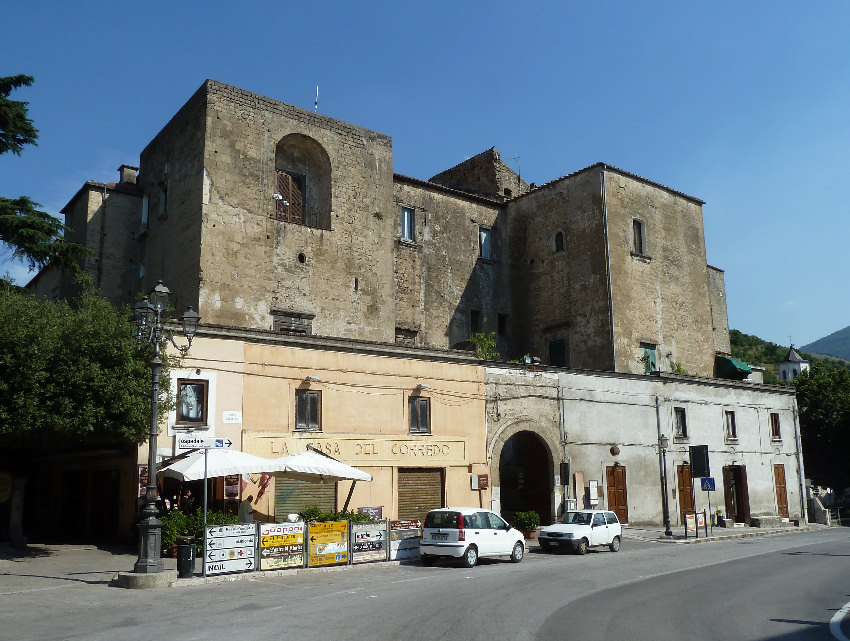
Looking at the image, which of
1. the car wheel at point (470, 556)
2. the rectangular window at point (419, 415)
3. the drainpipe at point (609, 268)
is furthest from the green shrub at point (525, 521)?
the drainpipe at point (609, 268)

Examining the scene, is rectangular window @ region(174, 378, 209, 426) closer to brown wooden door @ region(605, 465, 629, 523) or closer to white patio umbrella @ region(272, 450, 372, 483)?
white patio umbrella @ region(272, 450, 372, 483)

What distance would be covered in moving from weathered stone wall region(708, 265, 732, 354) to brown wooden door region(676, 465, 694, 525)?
15.0 meters

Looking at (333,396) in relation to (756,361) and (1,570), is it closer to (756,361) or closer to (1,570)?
(1,570)

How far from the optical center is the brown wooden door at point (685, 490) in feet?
105

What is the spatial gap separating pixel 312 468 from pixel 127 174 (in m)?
20.0

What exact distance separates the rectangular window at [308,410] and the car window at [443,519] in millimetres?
4605

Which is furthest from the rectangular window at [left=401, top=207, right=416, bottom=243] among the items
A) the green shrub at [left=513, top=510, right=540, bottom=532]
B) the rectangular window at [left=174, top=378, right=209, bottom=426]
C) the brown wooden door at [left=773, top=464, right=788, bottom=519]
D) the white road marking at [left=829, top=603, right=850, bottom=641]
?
the white road marking at [left=829, top=603, right=850, bottom=641]

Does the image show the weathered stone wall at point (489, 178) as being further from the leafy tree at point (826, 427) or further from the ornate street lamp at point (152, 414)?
the ornate street lamp at point (152, 414)

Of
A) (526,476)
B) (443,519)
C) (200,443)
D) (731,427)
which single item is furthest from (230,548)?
(731,427)

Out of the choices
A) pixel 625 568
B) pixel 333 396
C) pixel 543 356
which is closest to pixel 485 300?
pixel 543 356

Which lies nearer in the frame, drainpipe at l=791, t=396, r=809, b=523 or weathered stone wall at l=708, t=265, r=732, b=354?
drainpipe at l=791, t=396, r=809, b=523

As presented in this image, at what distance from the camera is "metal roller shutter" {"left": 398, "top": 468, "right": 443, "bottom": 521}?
941 inches

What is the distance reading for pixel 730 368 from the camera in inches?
1478

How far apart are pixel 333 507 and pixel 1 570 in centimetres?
872
